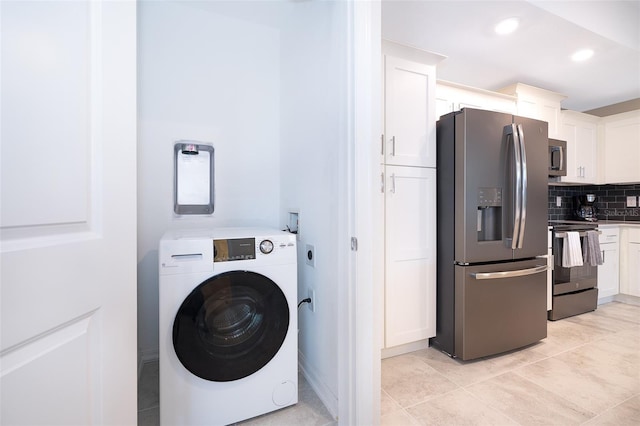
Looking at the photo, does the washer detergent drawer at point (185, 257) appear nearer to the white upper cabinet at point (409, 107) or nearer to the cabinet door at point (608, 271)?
the white upper cabinet at point (409, 107)

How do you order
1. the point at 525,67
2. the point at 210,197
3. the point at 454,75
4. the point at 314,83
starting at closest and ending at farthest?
1. the point at 314,83
2. the point at 210,197
3. the point at 525,67
4. the point at 454,75

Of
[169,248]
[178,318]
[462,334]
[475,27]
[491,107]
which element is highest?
[475,27]

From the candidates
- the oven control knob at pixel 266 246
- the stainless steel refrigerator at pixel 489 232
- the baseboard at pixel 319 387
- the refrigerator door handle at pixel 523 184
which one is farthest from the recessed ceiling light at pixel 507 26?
the baseboard at pixel 319 387

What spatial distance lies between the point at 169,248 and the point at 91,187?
59cm

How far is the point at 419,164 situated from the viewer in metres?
2.04

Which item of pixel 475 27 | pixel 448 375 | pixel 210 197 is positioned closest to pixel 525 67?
pixel 475 27

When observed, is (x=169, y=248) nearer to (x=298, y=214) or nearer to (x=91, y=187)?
(x=91, y=187)

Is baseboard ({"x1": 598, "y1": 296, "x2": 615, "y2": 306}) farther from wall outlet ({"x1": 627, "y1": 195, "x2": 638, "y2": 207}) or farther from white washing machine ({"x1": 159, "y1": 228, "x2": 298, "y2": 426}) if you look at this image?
white washing machine ({"x1": 159, "y1": 228, "x2": 298, "y2": 426})

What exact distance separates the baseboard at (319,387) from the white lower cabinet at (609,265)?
3497 millimetres

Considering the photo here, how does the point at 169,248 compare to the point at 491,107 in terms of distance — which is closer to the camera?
the point at 169,248

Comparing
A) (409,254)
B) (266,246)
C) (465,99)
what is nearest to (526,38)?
(465,99)

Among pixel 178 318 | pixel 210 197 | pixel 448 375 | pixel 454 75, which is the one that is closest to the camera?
pixel 178 318

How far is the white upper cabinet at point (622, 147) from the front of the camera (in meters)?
3.28

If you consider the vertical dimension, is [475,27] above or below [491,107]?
above
